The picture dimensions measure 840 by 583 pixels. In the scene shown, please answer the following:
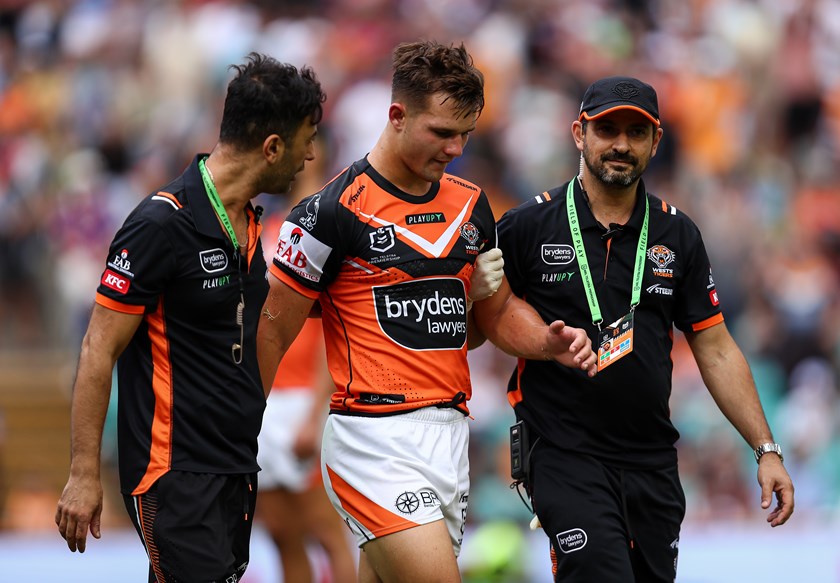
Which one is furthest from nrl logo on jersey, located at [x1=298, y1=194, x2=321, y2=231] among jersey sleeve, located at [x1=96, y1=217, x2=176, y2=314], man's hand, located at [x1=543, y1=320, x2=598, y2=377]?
man's hand, located at [x1=543, y1=320, x2=598, y2=377]

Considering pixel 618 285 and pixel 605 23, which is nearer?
pixel 618 285

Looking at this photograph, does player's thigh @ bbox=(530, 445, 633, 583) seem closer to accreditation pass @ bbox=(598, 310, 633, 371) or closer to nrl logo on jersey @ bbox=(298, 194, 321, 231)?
accreditation pass @ bbox=(598, 310, 633, 371)

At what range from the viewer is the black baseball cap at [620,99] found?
5.57 metres

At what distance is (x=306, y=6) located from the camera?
15562 mm

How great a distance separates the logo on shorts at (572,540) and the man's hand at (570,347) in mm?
677

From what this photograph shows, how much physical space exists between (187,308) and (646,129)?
2102 mm

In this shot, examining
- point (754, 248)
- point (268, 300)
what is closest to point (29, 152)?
point (754, 248)

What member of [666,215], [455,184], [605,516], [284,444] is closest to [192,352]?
[455,184]

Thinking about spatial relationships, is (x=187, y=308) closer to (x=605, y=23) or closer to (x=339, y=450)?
(x=339, y=450)

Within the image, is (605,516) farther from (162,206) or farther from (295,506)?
(295,506)

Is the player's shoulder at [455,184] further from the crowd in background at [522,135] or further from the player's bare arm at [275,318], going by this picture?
the crowd in background at [522,135]

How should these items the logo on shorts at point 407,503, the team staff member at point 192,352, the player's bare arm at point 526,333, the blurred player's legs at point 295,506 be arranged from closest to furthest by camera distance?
1. the team staff member at point 192,352
2. the logo on shorts at point 407,503
3. the player's bare arm at point 526,333
4. the blurred player's legs at point 295,506

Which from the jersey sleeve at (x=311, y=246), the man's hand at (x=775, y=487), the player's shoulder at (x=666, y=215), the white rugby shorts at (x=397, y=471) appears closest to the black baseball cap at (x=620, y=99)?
the player's shoulder at (x=666, y=215)

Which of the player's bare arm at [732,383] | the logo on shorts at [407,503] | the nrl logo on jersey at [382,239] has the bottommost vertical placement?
the logo on shorts at [407,503]
